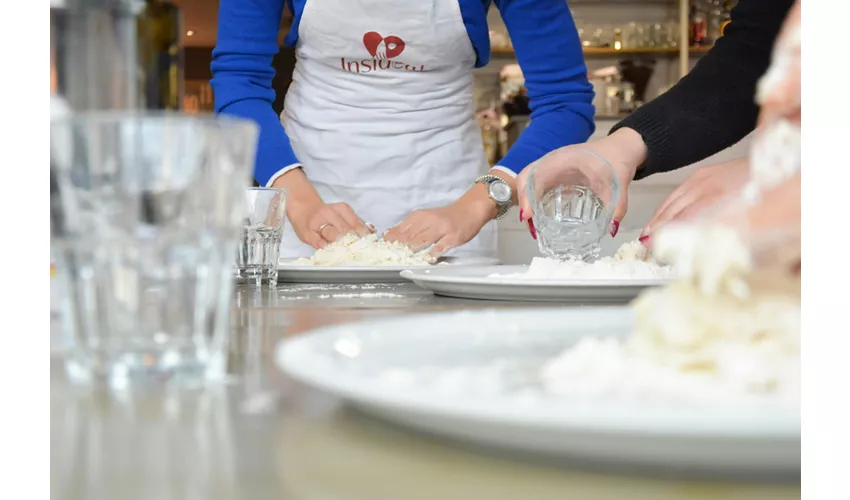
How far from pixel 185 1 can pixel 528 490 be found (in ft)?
19.6

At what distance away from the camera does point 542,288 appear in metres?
0.79

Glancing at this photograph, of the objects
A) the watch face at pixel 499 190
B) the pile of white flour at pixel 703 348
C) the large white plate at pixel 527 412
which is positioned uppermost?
the watch face at pixel 499 190

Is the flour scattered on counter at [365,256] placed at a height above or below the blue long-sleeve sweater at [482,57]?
below

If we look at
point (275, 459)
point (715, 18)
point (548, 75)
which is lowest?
point (275, 459)

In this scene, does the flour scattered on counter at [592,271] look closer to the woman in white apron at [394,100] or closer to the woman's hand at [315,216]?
the woman's hand at [315,216]

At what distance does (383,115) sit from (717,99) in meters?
0.78

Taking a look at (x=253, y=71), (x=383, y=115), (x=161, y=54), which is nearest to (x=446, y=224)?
(x=383, y=115)

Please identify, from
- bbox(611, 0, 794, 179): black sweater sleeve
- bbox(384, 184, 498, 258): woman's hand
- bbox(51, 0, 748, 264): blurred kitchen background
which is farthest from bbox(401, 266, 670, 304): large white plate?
bbox(51, 0, 748, 264): blurred kitchen background

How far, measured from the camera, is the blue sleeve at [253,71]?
1765mm

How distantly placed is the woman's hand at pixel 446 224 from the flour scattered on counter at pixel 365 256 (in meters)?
0.27

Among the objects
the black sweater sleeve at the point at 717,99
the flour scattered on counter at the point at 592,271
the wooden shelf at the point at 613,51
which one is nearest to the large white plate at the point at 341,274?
the flour scattered on counter at the point at 592,271

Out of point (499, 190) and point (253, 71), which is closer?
point (499, 190)

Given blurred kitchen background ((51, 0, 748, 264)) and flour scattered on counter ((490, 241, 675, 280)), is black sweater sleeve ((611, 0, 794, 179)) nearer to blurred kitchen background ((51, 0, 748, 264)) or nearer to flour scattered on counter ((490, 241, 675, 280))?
flour scattered on counter ((490, 241, 675, 280))

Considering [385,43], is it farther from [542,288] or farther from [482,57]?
[542,288]
